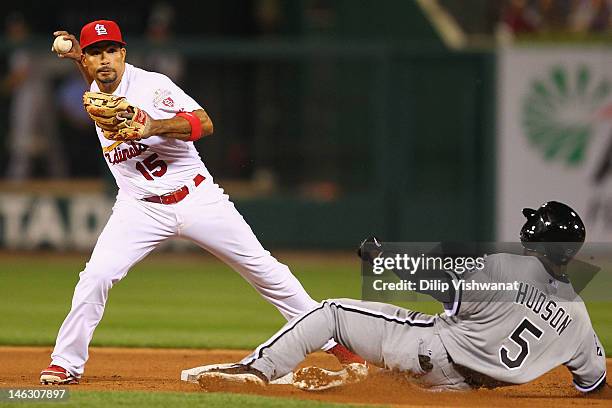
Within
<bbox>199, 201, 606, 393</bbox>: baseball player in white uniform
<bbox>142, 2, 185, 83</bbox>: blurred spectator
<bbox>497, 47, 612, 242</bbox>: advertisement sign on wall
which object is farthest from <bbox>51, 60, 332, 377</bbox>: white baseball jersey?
<bbox>142, 2, 185, 83</bbox>: blurred spectator

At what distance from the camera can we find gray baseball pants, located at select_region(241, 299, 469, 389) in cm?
542

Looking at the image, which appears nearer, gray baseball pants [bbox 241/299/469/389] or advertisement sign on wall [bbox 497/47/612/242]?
gray baseball pants [bbox 241/299/469/389]

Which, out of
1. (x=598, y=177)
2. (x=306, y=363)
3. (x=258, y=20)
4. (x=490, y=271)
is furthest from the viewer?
(x=258, y=20)

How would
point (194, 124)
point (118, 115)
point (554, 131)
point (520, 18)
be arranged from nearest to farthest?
point (118, 115)
point (194, 124)
point (554, 131)
point (520, 18)

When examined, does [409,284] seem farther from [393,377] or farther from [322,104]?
[322,104]

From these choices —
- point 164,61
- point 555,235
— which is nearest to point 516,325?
point 555,235

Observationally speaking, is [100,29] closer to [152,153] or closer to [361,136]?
[152,153]

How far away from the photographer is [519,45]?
13.7 m

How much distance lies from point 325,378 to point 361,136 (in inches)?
332

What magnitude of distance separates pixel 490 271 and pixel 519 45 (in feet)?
29.2

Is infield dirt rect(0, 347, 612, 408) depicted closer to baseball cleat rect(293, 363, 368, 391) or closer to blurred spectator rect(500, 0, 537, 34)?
baseball cleat rect(293, 363, 368, 391)

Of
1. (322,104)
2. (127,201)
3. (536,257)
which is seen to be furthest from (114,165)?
(322,104)

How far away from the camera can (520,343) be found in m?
5.32

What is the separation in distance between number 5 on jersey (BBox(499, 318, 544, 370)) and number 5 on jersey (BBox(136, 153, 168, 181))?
79.9 inches
